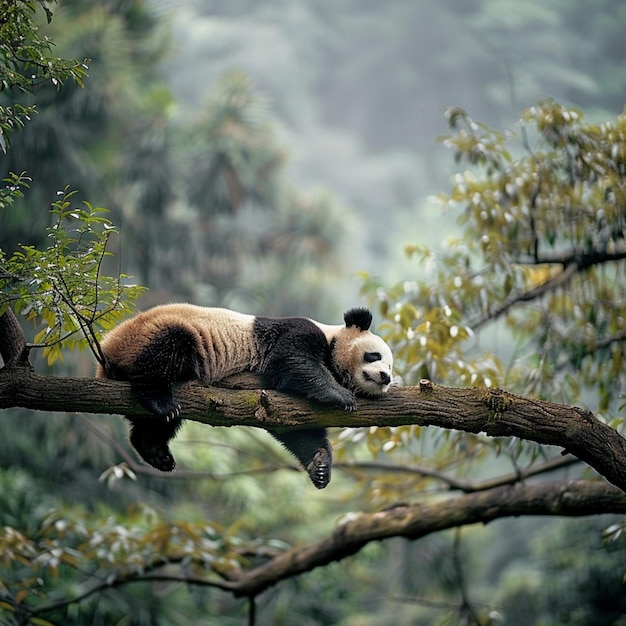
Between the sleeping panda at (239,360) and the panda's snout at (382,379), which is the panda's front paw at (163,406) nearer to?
the sleeping panda at (239,360)

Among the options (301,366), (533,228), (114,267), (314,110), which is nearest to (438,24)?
(314,110)

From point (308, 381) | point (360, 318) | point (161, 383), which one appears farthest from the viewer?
point (360, 318)

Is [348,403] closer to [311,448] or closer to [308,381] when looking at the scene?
[308,381]

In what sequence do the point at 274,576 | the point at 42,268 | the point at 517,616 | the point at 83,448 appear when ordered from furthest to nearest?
the point at 517,616 < the point at 83,448 < the point at 274,576 < the point at 42,268

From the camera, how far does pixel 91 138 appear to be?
10.7m

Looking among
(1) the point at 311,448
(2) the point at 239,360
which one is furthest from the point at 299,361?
(1) the point at 311,448

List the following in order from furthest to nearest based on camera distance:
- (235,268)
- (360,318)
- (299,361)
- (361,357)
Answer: (235,268), (360,318), (361,357), (299,361)

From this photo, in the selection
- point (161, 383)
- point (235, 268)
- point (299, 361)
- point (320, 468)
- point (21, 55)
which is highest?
point (235, 268)

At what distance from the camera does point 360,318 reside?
13.4 feet

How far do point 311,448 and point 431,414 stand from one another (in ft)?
2.53

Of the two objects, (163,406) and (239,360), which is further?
(239,360)

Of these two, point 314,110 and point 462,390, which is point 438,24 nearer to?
point 314,110

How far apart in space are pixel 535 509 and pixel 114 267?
22.5ft

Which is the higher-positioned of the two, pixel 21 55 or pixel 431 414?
pixel 21 55
